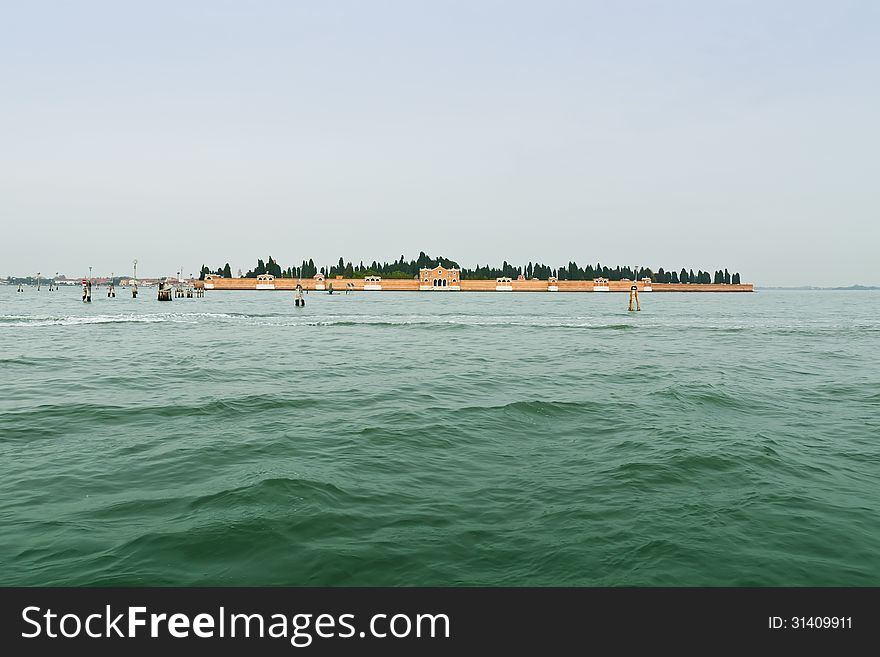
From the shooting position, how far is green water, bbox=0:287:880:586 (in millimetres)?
5605

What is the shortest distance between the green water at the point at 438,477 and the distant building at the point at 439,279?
160661mm

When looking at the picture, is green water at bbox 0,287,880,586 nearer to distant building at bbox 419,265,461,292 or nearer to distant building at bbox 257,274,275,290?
distant building at bbox 419,265,461,292

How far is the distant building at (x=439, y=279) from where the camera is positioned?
588 ft

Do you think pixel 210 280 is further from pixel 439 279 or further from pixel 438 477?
pixel 438 477

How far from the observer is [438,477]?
8320 millimetres

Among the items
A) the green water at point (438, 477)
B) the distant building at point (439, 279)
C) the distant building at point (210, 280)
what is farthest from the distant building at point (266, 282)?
the green water at point (438, 477)

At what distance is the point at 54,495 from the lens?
7426 millimetres

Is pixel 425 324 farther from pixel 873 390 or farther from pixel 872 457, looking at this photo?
pixel 872 457

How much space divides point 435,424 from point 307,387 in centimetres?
592

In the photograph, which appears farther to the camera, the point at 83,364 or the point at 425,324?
the point at 425,324

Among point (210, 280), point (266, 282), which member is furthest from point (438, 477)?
point (210, 280)
